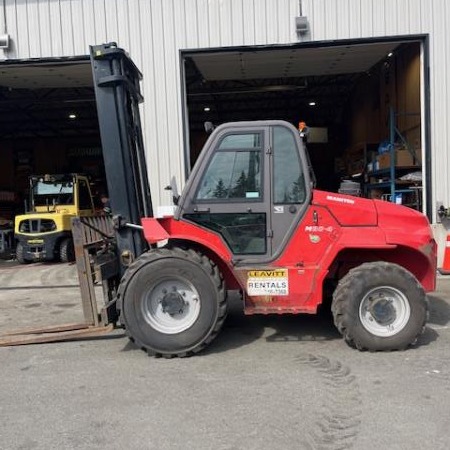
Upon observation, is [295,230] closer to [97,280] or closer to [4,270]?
[97,280]

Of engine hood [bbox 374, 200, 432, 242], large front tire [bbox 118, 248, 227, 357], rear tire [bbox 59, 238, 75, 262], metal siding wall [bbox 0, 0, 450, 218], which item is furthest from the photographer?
rear tire [bbox 59, 238, 75, 262]

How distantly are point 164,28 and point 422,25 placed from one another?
203 inches

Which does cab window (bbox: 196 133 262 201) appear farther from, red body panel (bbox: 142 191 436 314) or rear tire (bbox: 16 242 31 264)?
rear tire (bbox: 16 242 31 264)

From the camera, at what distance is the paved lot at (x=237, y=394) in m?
3.65

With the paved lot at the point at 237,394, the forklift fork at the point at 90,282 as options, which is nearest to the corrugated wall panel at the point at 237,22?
the forklift fork at the point at 90,282

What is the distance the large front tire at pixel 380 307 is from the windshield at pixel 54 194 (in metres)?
11.8

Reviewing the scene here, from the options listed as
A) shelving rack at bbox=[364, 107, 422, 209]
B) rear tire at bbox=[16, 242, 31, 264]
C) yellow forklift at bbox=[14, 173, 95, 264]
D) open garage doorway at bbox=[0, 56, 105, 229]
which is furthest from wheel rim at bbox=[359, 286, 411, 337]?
open garage doorway at bbox=[0, 56, 105, 229]

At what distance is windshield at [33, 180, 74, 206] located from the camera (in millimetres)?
15625

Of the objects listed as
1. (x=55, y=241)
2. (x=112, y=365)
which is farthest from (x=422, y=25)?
(x=55, y=241)

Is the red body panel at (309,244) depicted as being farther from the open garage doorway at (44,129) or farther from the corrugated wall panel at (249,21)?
the open garage doorway at (44,129)

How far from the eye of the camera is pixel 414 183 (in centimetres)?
1334

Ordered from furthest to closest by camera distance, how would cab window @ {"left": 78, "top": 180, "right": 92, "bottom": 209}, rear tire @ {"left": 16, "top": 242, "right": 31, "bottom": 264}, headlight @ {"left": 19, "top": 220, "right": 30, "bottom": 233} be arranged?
cab window @ {"left": 78, "top": 180, "right": 92, "bottom": 209} → headlight @ {"left": 19, "top": 220, "right": 30, "bottom": 233} → rear tire @ {"left": 16, "top": 242, "right": 31, "bottom": 264}

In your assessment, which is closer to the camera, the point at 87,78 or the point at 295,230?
the point at 295,230

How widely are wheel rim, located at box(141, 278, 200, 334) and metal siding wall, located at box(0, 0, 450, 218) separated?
587 centimetres
